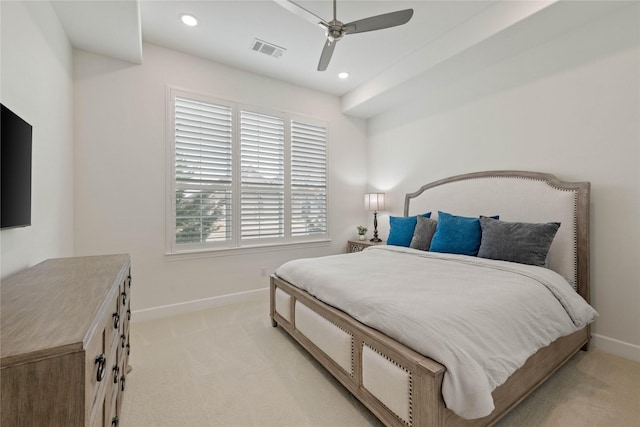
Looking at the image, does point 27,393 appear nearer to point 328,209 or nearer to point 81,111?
point 81,111

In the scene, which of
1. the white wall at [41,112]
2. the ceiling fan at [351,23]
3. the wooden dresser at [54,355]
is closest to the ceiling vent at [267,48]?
the ceiling fan at [351,23]

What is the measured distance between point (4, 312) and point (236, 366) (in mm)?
1557

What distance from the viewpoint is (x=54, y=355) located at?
0.67m

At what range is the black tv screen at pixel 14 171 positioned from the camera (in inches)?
51.7

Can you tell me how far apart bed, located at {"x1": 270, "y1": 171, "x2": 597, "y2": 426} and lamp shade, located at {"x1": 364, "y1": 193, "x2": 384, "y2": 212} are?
117 cm

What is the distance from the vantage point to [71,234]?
8.74ft

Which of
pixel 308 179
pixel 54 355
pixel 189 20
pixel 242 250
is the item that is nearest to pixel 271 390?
pixel 54 355

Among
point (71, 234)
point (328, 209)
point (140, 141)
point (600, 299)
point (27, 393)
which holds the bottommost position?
point (600, 299)

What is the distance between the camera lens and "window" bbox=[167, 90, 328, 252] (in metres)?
3.27

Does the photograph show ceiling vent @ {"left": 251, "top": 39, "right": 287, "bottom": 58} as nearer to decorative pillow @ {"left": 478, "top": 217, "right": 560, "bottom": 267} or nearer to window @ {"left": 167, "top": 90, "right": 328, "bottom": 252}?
window @ {"left": 167, "top": 90, "right": 328, "bottom": 252}

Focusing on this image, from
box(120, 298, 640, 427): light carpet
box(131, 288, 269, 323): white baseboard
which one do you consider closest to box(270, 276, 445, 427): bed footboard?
box(120, 298, 640, 427): light carpet

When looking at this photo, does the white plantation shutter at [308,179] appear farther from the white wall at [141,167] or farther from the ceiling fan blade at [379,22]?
the ceiling fan blade at [379,22]

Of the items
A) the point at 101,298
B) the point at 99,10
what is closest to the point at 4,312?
the point at 101,298

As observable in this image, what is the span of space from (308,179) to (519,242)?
107 inches
